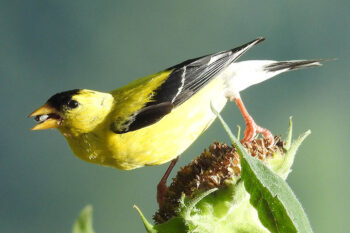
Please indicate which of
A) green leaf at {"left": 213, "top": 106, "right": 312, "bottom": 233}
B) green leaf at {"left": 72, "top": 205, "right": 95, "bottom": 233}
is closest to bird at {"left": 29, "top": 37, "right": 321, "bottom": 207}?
green leaf at {"left": 72, "top": 205, "right": 95, "bottom": 233}

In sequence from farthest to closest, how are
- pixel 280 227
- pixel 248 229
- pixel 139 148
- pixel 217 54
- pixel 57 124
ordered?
1. pixel 217 54
2. pixel 57 124
3. pixel 139 148
4. pixel 248 229
5. pixel 280 227

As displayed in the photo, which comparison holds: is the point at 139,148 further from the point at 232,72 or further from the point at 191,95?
the point at 232,72

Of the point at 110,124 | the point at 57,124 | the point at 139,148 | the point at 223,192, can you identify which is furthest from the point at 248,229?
the point at 57,124

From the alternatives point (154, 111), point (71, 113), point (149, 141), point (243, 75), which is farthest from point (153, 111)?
point (243, 75)

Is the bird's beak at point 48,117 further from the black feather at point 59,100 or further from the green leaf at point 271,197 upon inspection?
the green leaf at point 271,197

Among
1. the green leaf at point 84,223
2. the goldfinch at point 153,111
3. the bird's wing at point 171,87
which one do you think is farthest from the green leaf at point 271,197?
the bird's wing at point 171,87

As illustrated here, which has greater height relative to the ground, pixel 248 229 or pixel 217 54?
pixel 217 54

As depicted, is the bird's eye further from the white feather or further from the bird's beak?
the white feather

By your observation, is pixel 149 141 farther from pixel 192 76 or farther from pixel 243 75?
pixel 243 75

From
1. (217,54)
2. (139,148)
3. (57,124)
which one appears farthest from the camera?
(217,54)
